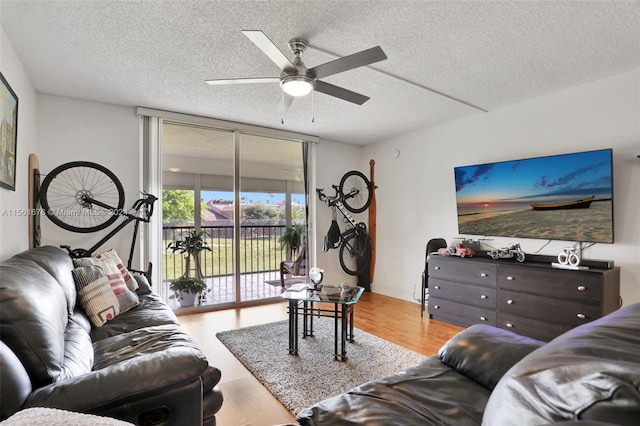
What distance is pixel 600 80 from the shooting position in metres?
2.97

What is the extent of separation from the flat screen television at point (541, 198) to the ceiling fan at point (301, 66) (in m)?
2.12

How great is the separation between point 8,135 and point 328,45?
2.34 m

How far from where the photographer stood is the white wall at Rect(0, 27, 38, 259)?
2.21 meters

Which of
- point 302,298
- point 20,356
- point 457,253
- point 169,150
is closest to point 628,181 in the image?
point 457,253

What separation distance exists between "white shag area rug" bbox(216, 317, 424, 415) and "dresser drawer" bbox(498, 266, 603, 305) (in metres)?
1.27

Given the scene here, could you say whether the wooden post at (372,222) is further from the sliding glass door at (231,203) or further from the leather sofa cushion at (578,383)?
the leather sofa cushion at (578,383)

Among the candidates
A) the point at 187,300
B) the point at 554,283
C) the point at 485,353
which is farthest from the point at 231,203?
the point at 554,283

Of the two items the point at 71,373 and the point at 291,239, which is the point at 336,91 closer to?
the point at 71,373

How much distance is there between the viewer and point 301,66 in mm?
2146

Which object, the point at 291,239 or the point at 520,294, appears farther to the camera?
the point at 291,239

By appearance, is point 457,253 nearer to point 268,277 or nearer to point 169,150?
point 268,277

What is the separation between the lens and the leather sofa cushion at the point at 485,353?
4.40 feet

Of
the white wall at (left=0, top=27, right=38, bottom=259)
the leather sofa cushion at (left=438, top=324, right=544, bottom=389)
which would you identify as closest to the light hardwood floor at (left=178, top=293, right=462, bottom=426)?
the leather sofa cushion at (left=438, top=324, right=544, bottom=389)

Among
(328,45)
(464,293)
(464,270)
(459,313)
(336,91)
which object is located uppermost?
(328,45)
